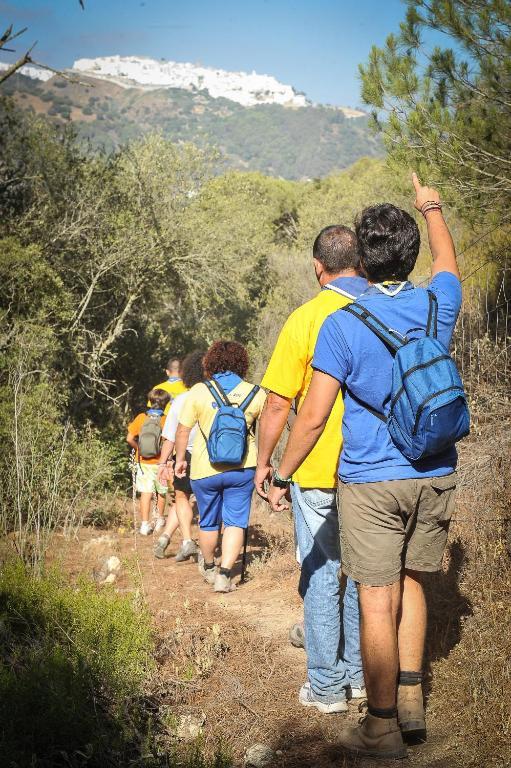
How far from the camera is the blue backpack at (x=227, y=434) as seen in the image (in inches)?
223

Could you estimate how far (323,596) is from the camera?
365 centimetres

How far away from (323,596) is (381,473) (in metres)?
1.01

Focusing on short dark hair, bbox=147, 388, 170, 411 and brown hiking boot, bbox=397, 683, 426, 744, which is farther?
short dark hair, bbox=147, 388, 170, 411

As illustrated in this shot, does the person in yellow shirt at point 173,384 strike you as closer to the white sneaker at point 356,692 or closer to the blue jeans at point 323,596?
the blue jeans at point 323,596

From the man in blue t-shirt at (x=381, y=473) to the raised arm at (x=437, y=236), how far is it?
0.12 m

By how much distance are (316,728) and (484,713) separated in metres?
0.75

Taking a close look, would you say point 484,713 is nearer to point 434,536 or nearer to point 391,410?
point 434,536

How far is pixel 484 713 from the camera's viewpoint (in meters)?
3.19

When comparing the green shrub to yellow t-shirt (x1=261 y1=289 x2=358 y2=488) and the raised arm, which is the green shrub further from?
the raised arm

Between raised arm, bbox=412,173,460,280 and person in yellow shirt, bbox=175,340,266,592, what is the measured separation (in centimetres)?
268

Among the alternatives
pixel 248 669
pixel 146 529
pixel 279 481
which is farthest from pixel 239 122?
pixel 279 481

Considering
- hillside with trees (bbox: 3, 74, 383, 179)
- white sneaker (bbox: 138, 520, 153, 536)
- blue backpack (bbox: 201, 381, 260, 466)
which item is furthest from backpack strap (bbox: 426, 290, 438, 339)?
hillside with trees (bbox: 3, 74, 383, 179)

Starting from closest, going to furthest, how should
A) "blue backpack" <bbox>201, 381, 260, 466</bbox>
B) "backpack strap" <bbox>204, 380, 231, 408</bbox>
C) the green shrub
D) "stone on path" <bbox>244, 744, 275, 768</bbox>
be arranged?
the green shrub
"stone on path" <bbox>244, 744, 275, 768</bbox>
"blue backpack" <bbox>201, 381, 260, 466</bbox>
"backpack strap" <bbox>204, 380, 231, 408</bbox>

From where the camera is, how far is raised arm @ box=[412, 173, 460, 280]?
10.6ft
